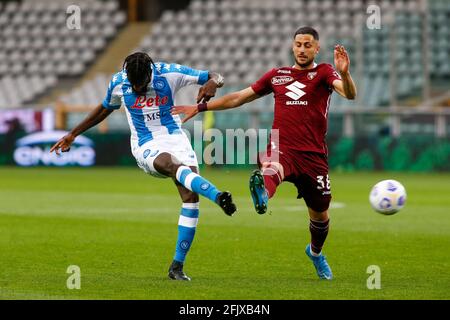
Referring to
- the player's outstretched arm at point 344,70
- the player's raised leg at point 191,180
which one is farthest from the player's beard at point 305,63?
the player's raised leg at point 191,180

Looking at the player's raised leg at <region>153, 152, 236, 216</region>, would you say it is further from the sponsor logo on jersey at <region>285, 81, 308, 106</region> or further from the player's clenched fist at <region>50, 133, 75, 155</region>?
the player's clenched fist at <region>50, 133, 75, 155</region>

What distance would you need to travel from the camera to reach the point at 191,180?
329 inches

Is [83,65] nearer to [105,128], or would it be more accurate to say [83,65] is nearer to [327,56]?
[105,128]

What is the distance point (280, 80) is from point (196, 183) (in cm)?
126

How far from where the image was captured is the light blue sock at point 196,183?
8106 millimetres

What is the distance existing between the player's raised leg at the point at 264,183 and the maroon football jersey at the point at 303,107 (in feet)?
1.04

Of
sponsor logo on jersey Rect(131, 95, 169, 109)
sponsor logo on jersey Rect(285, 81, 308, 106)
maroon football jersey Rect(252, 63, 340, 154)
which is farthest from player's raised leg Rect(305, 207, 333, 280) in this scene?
sponsor logo on jersey Rect(131, 95, 169, 109)

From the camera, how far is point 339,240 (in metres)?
12.3

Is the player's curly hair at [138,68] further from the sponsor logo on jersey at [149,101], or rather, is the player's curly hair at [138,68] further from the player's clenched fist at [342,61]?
the player's clenched fist at [342,61]

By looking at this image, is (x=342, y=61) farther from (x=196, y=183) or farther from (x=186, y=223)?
(x=186, y=223)

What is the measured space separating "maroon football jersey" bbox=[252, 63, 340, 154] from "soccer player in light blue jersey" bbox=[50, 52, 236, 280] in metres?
0.61

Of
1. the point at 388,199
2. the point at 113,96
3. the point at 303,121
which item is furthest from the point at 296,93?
the point at 113,96
